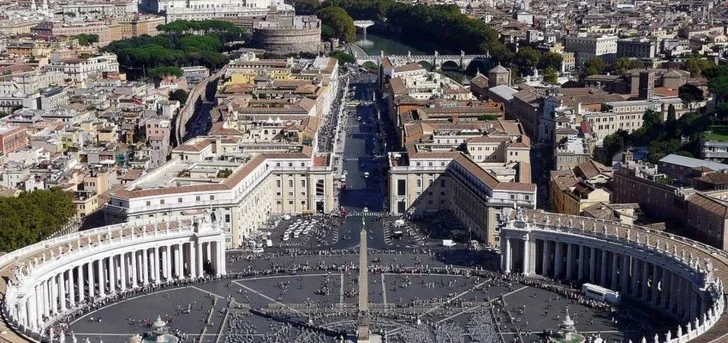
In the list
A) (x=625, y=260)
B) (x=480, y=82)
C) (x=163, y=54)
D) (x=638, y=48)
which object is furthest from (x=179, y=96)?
(x=625, y=260)

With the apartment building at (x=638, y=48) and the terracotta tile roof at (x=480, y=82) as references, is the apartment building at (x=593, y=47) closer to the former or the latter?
the apartment building at (x=638, y=48)

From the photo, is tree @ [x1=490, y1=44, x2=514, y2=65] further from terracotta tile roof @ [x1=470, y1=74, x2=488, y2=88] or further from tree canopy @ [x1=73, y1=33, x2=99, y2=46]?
tree canopy @ [x1=73, y1=33, x2=99, y2=46]

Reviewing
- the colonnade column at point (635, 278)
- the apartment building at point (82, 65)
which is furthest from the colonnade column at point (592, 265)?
the apartment building at point (82, 65)

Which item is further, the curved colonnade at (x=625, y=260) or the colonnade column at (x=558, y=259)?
the colonnade column at (x=558, y=259)

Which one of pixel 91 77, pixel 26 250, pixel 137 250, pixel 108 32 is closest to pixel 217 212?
pixel 137 250

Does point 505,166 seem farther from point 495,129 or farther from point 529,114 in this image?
point 529,114

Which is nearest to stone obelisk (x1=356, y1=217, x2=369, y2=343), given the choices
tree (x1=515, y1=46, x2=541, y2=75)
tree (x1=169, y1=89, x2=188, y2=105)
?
tree (x1=169, y1=89, x2=188, y2=105)

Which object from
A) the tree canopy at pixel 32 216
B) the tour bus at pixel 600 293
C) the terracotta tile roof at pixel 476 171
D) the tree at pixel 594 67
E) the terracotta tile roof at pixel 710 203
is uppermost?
the tree at pixel 594 67

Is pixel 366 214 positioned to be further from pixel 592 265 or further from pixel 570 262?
pixel 592 265
